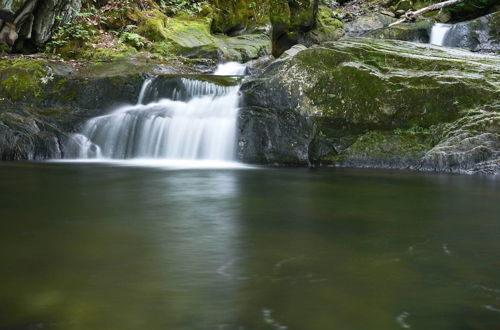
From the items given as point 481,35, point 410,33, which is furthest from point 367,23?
point 481,35

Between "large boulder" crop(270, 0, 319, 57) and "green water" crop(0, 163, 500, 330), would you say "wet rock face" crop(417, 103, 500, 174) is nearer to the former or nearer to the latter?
"green water" crop(0, 163, 500, 330)

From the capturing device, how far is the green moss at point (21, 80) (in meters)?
12.9

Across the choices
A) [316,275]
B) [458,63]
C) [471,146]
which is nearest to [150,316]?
[316,275]

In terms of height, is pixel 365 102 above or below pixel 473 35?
below

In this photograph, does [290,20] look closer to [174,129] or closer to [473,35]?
[473,35]

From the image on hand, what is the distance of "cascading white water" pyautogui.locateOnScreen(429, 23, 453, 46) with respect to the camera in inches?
787

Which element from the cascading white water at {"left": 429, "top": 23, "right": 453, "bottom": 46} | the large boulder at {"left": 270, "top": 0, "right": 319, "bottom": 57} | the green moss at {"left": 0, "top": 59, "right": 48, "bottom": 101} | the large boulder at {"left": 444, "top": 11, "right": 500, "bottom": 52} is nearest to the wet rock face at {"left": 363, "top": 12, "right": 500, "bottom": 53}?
the large boulder at {"left": 444, "top": 11, "right": 500, "bottom": 52}

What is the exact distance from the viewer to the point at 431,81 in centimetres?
1076

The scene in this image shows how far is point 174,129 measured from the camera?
470 inches

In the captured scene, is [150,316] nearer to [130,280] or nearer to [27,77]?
[130,280]

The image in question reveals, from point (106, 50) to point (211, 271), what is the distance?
45.3ft

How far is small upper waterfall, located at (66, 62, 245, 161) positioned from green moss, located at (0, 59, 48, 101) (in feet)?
6.25

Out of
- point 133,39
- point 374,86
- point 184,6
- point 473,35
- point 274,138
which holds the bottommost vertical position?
point 274,138

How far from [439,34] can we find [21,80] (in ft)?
51.1
